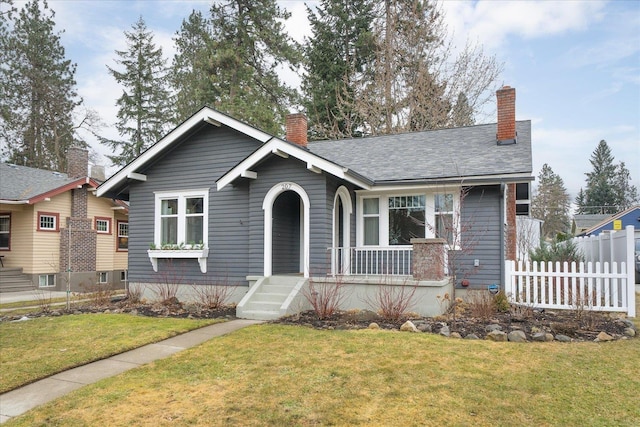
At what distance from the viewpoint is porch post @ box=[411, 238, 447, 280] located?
9.83 metres

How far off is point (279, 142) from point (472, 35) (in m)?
18.1

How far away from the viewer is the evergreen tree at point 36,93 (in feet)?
99.7

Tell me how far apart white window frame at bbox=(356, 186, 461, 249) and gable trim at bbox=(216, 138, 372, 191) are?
2.92 ft

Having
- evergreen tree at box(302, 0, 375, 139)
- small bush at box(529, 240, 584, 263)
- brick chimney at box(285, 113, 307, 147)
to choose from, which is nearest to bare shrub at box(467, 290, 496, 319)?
small bush at box(529, 240, 584, 263)

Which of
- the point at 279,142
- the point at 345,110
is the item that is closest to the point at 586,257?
the point at 279,142

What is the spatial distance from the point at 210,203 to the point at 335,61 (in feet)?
62.4

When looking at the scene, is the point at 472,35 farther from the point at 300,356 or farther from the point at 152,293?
the point at 300,356

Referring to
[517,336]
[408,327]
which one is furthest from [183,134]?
[517,336]

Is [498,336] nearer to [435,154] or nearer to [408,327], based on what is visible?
[408,327]

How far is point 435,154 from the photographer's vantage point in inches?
517

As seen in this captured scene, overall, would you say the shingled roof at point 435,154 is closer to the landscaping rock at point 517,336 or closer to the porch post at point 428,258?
the porch post at point 428,258

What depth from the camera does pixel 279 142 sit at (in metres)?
11.1

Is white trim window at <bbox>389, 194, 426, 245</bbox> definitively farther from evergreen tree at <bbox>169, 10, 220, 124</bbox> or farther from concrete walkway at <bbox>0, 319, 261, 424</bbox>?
evergreen tree at <bbox>169, 10, 220, 124</bbox>

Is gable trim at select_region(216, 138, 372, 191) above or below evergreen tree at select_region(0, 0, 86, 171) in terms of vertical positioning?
below
